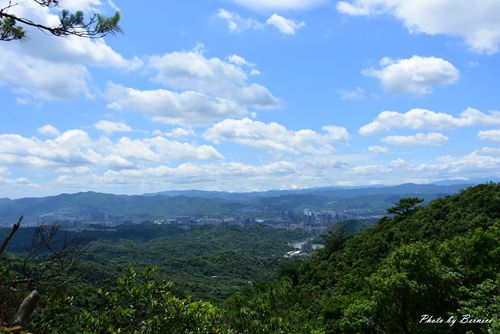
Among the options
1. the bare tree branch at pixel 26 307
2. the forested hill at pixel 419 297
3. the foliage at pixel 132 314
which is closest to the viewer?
the bare tree branch at pixel 26 307

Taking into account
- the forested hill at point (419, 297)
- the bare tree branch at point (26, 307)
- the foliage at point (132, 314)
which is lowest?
the forested hill at point (419, 297)

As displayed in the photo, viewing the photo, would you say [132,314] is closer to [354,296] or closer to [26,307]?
[26,307]

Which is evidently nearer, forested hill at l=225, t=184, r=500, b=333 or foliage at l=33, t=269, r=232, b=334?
foliage at l=33, t=269, r=232, b=334

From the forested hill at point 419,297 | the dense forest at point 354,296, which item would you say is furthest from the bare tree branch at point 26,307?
the forested hill at point 419,297

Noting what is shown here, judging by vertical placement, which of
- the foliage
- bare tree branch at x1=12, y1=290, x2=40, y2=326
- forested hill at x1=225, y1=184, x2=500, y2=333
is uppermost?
bare tree branch at x1=12, y1=290, x2=40, y2=326

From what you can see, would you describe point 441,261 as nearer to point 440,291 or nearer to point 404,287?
point 440,291

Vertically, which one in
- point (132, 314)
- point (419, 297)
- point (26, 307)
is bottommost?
point (419, 297)

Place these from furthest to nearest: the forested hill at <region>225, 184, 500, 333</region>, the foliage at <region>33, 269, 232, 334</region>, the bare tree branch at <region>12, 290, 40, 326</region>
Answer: the forested hill at <region>225, 184, 500, 333</region> → the foliage at <region>33, 269, 232, 334</region> → the bare tree branch at <region>12, 290, 40, 326</region>

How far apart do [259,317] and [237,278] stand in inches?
5063

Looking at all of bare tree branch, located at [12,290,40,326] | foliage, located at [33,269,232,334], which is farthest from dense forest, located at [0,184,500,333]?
bare tree branch, located at [12,290,40,326]

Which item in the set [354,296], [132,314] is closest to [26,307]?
[132,314]

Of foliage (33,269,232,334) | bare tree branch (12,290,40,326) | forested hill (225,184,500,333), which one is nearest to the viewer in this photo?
bare tree branch (12,290,40,326)

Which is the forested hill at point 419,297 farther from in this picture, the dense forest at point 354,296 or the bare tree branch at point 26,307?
the bare tree branch at point 26,307

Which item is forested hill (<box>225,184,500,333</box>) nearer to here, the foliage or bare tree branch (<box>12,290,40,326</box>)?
the foliage
